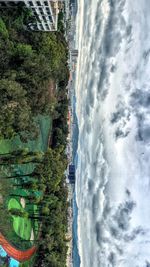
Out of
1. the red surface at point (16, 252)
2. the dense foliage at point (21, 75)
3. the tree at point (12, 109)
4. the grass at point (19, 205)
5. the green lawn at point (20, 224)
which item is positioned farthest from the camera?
the green lawn at point (20, 224)

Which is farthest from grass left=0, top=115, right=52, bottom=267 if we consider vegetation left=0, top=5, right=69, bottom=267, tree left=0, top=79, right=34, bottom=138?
tree left=0, top=79, right=34, bottom=138

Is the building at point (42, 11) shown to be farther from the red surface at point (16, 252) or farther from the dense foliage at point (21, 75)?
the red surface at point (16, 252)

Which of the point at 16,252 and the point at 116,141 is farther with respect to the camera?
the point at 16,252

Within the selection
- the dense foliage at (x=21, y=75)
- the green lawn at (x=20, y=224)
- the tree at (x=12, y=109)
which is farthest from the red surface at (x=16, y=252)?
the tree at (x=12, y=109)

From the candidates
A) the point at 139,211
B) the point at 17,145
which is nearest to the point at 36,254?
the point at 17,145

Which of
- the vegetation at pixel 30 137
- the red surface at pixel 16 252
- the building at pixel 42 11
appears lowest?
the red surface at pixel 16 252

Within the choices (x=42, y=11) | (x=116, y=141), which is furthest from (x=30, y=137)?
(x=116, y=141)

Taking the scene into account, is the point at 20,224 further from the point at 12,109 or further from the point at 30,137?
the point at 12,109

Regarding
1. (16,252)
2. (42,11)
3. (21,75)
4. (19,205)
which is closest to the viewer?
(21,75)
